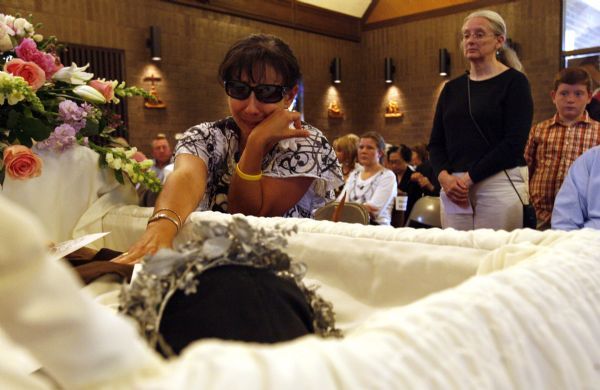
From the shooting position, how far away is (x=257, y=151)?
4.41ft

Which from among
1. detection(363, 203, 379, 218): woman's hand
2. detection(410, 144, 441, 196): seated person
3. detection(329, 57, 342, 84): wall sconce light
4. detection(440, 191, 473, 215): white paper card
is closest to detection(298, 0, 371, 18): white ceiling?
detection(329, 57, 342, 84): wall sconce light

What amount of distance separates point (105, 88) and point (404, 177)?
4029 mm

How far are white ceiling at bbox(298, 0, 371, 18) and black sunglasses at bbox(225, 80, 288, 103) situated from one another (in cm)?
911

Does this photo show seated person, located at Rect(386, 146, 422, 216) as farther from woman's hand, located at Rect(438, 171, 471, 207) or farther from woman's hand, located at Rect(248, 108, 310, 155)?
woman's hand, located at Rect(248, 108, 310, 155)

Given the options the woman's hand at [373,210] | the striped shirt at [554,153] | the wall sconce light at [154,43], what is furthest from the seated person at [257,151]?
the wall sconce light at [154,43]

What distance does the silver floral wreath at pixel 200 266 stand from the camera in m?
0.49

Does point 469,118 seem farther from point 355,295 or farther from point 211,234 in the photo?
point 211,234

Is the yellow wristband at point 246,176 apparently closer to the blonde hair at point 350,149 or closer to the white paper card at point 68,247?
the white paper card at point 68,247

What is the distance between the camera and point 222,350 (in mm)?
327

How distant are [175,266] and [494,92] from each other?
6.23 feet

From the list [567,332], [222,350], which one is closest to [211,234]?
[222,350]

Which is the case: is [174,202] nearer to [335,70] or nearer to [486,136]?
[486,136]

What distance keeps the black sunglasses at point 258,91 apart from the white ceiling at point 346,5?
911 cm

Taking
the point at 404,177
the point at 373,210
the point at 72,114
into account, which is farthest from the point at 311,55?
the point at 72,114
